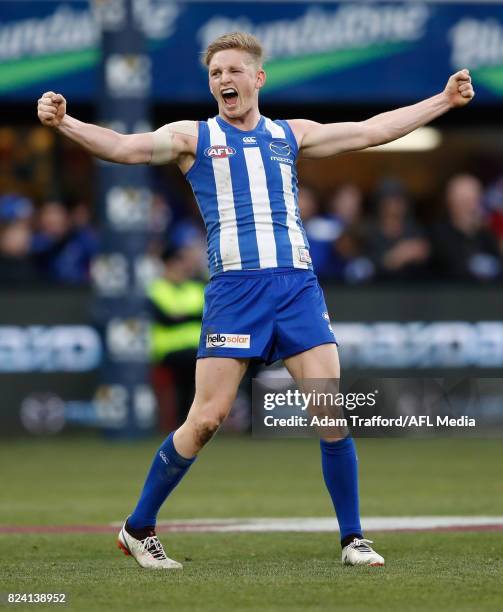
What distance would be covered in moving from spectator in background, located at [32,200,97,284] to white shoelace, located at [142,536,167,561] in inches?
345

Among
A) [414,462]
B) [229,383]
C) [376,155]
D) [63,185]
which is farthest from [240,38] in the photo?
[376,155]

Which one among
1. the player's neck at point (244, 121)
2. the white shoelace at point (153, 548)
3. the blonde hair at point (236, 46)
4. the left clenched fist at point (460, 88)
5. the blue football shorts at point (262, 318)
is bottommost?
the white shoelace at point (153, 548)

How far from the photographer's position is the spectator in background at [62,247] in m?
15.5

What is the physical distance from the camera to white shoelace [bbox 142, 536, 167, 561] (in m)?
6.58

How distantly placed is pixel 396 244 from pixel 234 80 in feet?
29.8

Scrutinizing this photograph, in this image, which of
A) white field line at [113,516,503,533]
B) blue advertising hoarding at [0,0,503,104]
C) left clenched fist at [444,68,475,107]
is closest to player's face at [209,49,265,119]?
left clenched fist at [444,68,475,107]

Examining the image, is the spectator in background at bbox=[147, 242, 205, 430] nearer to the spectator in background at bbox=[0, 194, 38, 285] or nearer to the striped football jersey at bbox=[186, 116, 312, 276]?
the spectator in background at bbox=[0, 194, 38, 285]

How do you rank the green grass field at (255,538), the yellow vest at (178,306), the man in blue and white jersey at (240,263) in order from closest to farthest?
the green grass field at (255,538)
the man in blue and white jersey at (240,263)
the yellow vest at (178,306)

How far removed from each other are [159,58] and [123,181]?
197 cm

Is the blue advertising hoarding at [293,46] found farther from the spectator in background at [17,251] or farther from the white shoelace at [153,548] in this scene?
→ the white shoelace at [153,548]

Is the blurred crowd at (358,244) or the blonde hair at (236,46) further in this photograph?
the blurred crowd at (358,244)

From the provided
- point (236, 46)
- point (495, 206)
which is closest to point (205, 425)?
point (236, 46)

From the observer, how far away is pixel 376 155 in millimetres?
19969

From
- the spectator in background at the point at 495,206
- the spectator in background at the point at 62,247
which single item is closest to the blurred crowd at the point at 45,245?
the spectator in background at the point at 62,247
